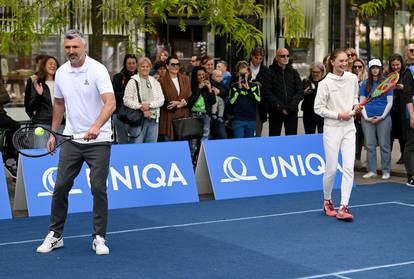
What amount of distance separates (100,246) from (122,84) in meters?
5.75

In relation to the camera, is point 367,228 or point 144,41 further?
point 144,41

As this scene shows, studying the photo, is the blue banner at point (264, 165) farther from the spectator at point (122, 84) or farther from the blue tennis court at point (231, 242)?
the spectator at point (122, 84)

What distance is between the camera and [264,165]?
41.7ft

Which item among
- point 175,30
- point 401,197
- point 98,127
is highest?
point 175,30

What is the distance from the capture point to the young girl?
10500 millimetres

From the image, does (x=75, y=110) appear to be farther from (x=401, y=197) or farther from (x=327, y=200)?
(x=401, y=197)

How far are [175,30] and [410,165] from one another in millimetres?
10516

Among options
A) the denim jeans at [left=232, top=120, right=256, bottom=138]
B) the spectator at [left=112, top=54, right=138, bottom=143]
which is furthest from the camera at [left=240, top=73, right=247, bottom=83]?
the spectator at [left=112, top=54, right=138, bottom=143]

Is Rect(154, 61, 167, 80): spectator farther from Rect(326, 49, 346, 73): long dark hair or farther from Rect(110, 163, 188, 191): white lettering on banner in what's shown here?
Rect(326, 49, 346, 73): long dark hair

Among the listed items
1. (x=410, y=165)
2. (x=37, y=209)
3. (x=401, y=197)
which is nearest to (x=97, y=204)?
(x=37, y=209)

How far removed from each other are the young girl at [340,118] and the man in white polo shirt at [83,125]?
3102 mm

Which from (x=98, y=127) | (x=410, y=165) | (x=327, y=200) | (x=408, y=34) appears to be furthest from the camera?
(x=408, y=34)

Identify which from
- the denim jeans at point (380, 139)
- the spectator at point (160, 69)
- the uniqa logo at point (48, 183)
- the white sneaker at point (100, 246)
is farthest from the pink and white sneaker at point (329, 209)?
the spectator at point (160, 69)

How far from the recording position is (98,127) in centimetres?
828
